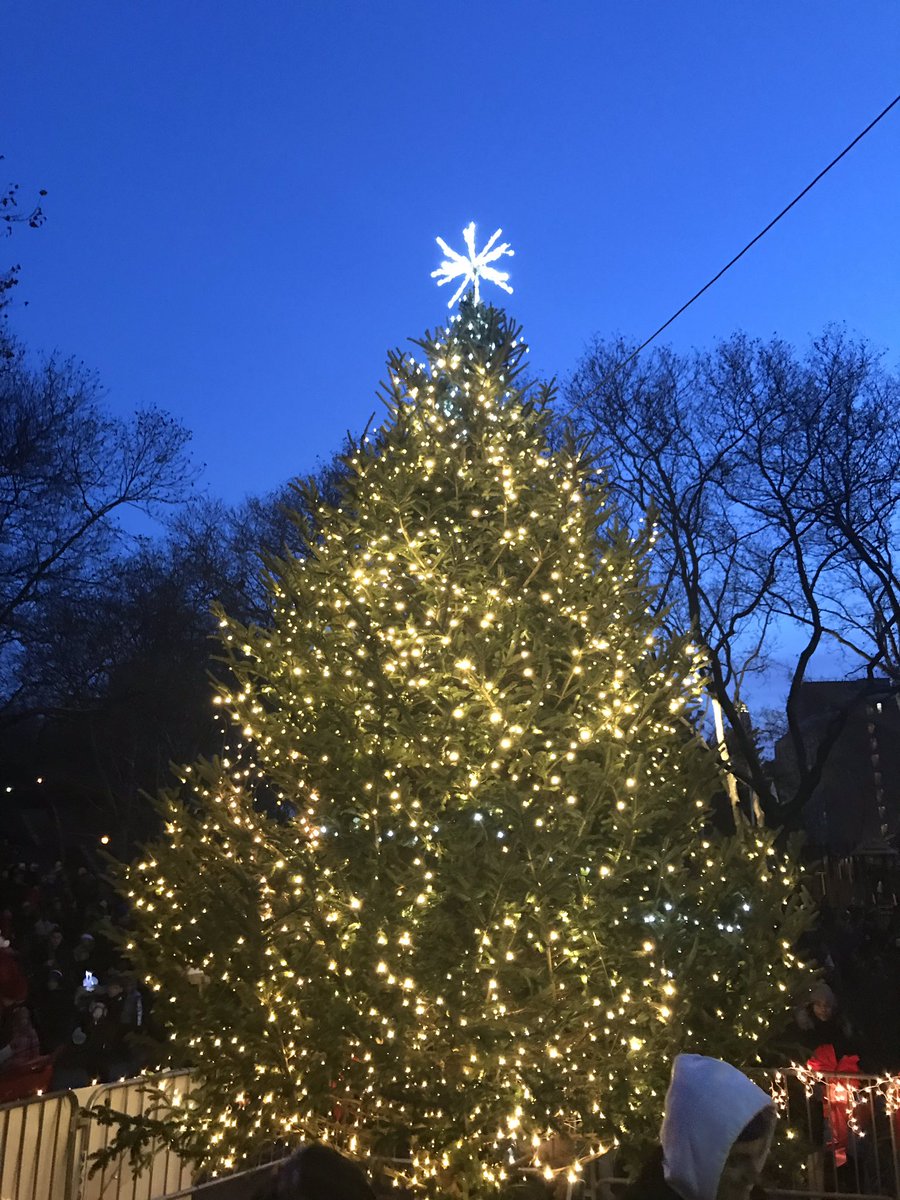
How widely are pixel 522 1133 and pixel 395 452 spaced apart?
13.1ft

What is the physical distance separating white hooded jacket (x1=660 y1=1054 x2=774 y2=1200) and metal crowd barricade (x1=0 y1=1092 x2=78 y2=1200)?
12.7 ft

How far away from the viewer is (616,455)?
67.5 feet

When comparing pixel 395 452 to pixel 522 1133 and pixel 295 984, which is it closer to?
pixel 295 984

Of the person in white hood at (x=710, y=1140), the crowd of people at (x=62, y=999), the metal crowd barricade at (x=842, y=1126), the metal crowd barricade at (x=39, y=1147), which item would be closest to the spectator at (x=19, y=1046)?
the crowd of people at (x=62, y=999)

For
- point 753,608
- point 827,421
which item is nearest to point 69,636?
point 753,608

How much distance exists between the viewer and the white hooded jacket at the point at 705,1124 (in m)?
2.61

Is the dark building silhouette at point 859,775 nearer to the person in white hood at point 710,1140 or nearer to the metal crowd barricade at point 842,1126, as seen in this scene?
the metal crowd barricade at point 842,1126

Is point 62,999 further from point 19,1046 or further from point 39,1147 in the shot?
point 39,1147

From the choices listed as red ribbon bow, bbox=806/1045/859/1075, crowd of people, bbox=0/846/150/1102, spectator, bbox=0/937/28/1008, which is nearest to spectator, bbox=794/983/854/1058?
red ribbon bow, bbox=806/1045/859/1075

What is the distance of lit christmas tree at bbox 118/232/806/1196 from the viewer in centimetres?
470

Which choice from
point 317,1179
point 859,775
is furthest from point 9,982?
point 859,775

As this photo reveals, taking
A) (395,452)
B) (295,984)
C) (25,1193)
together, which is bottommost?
(25,1193)

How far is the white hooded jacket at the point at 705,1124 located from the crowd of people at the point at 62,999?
5661 mm

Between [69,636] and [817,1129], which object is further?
[69,636]
